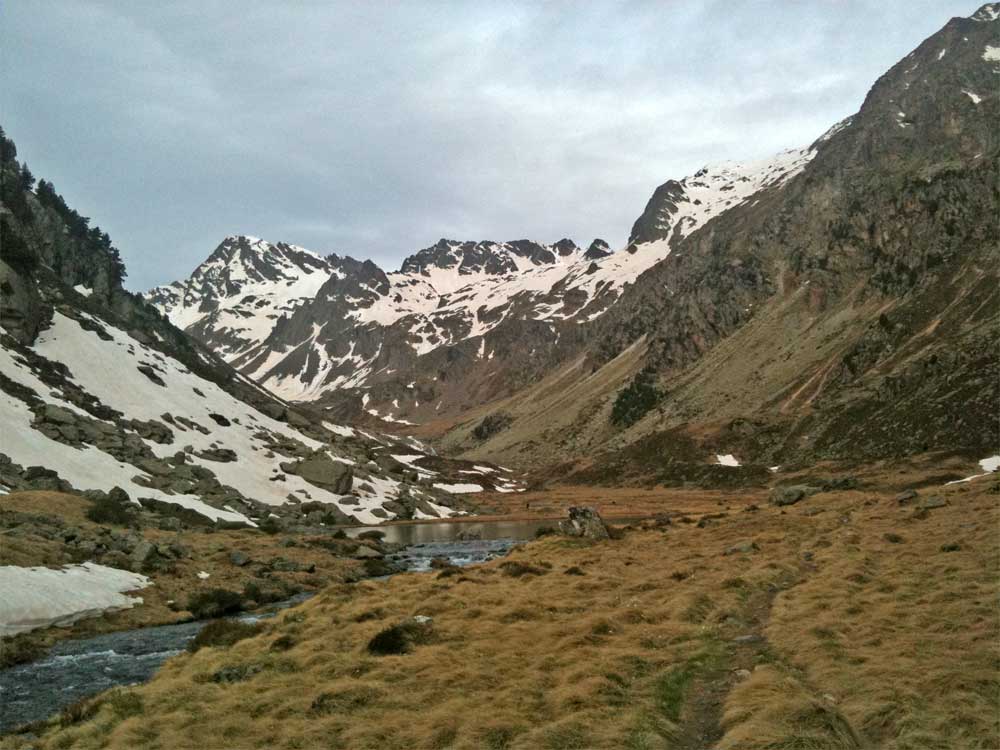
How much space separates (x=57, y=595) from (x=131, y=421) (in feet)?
164

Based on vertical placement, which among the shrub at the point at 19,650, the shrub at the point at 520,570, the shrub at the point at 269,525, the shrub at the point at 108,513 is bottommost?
the shrub at the point at 19,650

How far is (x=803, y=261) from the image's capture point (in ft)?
548

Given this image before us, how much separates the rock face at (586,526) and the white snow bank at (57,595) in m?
29.3

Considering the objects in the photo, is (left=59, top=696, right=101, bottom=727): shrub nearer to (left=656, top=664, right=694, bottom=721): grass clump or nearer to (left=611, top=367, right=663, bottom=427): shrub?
(left=656, top=664, right=694, bottom=721): grass clump

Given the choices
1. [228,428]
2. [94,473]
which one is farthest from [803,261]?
[94,473]

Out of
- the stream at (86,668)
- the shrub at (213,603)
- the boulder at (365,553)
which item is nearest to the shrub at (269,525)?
the boulder at (365,553)

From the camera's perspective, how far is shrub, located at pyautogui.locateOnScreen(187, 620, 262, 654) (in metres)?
22.5

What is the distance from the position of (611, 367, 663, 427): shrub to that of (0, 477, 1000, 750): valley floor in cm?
13138

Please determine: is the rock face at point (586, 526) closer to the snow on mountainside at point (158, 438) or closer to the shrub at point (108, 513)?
the snow on mountainside at point (158, 438)

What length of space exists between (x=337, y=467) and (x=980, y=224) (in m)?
119

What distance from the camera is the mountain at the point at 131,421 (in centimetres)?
5697

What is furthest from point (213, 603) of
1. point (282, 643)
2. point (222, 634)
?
point (282, 643)

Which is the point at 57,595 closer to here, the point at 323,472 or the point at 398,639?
the point at 398,639

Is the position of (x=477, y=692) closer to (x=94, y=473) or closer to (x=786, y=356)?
(x=94, y=473)
